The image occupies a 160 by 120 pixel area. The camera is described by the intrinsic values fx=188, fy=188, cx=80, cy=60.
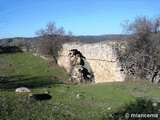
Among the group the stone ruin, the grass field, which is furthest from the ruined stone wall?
the grass field

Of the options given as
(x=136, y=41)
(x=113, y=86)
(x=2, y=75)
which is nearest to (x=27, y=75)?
(x=2, y=75)

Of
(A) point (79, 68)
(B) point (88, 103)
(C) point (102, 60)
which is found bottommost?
(B) point (88, 103)

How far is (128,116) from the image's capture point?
8.23 meters

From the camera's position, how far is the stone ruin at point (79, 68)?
797 inches

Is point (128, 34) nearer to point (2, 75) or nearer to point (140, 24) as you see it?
point (140, 24)

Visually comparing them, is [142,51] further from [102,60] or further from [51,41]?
[51,41]

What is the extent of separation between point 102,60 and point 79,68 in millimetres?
4443

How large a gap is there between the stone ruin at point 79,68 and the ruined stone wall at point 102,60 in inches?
20.6

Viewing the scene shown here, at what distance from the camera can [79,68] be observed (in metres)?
21.5

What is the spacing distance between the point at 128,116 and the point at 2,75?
14874mm

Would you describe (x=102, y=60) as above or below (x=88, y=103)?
above

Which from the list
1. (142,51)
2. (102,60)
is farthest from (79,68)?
(142,51)

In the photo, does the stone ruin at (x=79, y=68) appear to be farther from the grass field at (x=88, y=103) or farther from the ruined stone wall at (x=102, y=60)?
the grass field at (x=88, y=103)

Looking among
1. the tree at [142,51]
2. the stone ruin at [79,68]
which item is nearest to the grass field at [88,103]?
the tree at [142,51]
